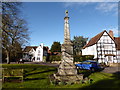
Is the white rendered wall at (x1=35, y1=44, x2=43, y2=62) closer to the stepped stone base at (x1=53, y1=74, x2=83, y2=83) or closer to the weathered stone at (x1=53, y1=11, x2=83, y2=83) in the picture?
the weathered stone at (x1=53, y1=11, x2=83, y2=83)

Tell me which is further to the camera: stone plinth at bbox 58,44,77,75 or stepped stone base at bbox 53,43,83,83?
stone plinth at bbox 58,44,77,75

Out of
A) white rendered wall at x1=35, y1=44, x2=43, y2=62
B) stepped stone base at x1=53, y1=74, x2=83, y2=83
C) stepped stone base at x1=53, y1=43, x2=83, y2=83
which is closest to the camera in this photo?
stepped stone base at x1=53, y1=74, x2=83, y2=83

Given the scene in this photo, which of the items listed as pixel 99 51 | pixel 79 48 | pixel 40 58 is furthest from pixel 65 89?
pixel 79 48

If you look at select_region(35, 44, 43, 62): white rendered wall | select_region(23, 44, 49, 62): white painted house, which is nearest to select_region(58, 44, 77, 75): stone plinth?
select_region(23, 44, 49, 62): white painted house

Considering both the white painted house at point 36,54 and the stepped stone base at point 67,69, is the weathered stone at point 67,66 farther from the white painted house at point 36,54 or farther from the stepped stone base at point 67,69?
the white painted house at point 36,54

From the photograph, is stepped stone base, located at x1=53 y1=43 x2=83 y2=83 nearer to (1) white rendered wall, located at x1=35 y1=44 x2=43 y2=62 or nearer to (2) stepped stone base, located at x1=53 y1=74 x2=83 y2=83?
(2) stepped stone base, located at x1=53 y1=74 x2=83 y2=83

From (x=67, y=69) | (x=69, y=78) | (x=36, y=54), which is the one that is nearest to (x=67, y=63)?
(x=67, y=69)

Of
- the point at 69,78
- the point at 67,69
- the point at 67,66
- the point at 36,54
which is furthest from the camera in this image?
the point at 36,54

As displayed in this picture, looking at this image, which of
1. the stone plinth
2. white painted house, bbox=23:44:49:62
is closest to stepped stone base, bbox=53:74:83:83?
the stone plinth

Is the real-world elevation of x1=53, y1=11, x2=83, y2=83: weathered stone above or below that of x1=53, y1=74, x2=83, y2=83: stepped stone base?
above

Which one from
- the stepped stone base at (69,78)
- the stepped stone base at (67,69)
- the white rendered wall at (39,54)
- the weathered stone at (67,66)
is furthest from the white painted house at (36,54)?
the stepped stone base at (69,78)

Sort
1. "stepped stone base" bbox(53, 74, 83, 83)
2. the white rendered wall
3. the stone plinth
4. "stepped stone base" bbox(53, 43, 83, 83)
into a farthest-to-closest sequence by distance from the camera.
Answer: the white rendered wall → the stone plinth → "stepped stone base" bbox(53, 43, 83, 83) → "stepped stone base" bbox(53, 74, 83, 83)

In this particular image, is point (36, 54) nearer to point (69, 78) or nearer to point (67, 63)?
point (67, 63)

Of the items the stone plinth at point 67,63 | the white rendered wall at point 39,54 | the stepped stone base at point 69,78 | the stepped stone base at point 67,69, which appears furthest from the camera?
the white rendered wall at point 39,54
